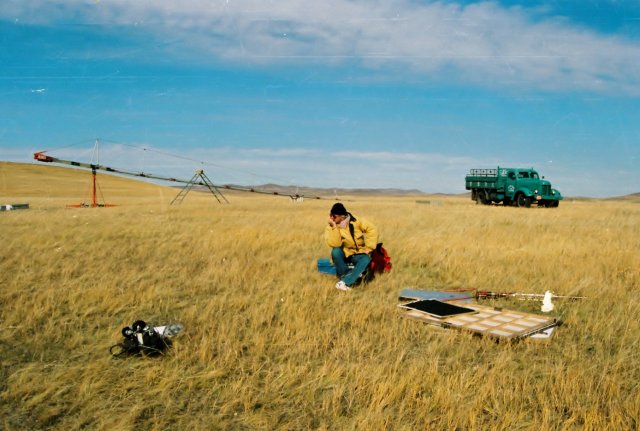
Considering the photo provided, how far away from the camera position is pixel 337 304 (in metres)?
6.45

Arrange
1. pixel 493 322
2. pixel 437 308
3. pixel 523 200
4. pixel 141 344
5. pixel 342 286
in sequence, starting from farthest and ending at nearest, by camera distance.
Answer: pixel 523 200 < pixel 342 286 < pixel 437 308 < pixel 493 322 < pixel 141 344

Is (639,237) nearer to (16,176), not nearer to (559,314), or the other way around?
(559,314)

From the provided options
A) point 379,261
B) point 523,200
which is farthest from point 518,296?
point 523,200

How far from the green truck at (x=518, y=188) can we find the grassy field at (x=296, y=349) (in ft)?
67.6

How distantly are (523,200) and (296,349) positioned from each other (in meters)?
28.1

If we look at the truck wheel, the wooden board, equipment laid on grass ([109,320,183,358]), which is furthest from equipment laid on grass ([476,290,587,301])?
the truck wheel

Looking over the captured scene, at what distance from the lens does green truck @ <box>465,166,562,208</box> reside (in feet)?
95.6

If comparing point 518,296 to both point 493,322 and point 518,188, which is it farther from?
point 518,188

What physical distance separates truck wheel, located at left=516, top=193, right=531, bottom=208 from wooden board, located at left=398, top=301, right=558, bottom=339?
25.3m

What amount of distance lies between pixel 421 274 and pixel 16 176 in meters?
73.3

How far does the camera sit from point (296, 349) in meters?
4.70

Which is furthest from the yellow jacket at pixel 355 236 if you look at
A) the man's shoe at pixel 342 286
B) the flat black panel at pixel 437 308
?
the flat black panel at pixel 437 308

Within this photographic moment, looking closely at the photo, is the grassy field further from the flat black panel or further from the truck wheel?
the truck wheel

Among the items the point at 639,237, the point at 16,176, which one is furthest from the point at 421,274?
the point at 16,176
